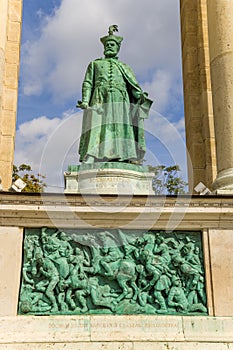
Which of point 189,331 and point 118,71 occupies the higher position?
point 118,71

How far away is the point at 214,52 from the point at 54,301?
24.9ft

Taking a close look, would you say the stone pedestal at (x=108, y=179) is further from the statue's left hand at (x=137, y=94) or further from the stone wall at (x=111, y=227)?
the statue's left hand at (x=137, y=94)

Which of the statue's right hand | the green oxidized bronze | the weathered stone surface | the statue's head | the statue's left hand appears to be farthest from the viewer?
the statue's head

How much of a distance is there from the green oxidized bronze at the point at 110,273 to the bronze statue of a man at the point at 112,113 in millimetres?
3328

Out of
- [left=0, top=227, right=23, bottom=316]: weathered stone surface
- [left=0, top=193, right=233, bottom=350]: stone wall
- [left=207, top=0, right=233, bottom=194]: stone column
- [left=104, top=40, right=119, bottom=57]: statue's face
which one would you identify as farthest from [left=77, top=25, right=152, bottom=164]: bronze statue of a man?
[left=0, top=227, right=23, bottom=316]: weathered stone surface

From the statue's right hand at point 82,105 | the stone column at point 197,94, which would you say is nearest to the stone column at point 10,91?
the statue's right hand at point 82,105

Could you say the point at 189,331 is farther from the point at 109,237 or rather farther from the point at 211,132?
the point at 211,132

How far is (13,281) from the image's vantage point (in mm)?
9727

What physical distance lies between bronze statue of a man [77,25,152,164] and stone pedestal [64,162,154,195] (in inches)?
19.9

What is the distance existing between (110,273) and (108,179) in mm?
2965

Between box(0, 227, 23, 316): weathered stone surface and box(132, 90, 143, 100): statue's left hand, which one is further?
box(132, 90, 143, 100): statue's left hand

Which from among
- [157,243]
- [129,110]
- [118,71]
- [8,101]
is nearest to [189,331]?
[157,243]

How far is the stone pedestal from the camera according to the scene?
12242 millimetres

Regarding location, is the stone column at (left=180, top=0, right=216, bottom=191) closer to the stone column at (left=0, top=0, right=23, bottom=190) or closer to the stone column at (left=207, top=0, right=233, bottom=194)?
the stone column at (left=207, top=0, right=233, bottom=194)
